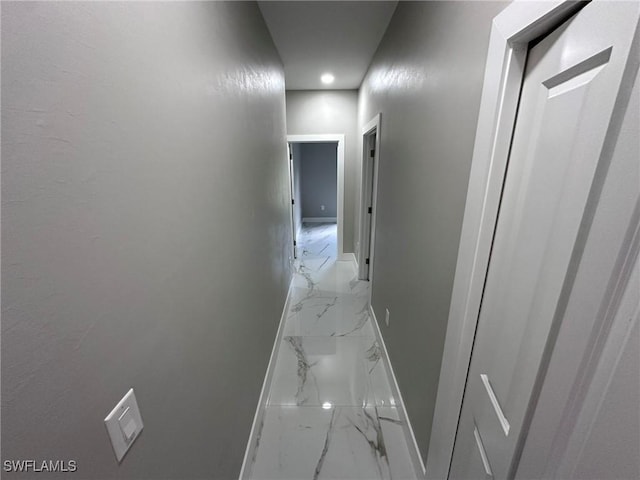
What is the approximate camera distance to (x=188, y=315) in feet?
2.68

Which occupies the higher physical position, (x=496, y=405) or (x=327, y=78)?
(x=327, y=78)

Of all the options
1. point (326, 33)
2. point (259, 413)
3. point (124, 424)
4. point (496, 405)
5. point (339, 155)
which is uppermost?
point (326, 33)

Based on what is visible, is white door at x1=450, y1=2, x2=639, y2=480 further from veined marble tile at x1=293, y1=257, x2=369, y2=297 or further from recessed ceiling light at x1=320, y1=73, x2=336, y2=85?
recessed ceiling light at x1=320, y1=73, x2=336, y2=85

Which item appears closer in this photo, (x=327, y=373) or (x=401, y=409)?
(x=401, y=409)

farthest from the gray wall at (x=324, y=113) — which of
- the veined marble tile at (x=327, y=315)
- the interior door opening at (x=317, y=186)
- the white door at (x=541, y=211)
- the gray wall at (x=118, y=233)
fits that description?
the white door at (x=541, y=211)

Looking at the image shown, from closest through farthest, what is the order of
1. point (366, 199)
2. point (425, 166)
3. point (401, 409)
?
1. point (425, 166)
2. point (401, 409)
3. point (366, 199)

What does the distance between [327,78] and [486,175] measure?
10.1 ft

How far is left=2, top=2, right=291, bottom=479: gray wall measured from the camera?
36 cm

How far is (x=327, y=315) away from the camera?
2883 millimetres

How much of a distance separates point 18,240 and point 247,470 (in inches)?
62.9

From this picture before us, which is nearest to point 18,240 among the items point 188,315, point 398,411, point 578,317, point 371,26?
point 188,315

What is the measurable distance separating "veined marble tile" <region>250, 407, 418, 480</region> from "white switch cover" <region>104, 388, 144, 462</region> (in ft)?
3.88

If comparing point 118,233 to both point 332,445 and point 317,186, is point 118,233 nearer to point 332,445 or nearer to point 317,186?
point 332,445

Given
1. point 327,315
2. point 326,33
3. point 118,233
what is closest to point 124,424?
point 118,233
